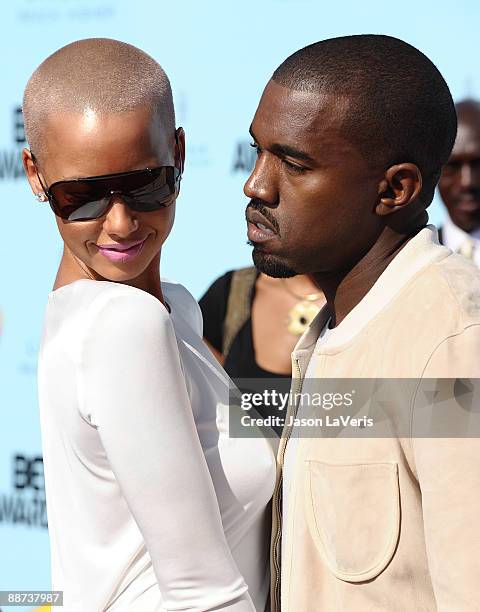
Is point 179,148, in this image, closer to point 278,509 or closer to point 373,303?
point 373,303

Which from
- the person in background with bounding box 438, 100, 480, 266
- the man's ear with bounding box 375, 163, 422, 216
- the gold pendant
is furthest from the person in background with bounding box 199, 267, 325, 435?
the man's ear with bounding box 375, 163, 422, 216

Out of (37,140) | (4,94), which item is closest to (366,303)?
(37,140)

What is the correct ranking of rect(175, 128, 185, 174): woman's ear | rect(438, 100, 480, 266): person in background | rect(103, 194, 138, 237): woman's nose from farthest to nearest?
rect(438, 100, 480, 266): person in background < rect(175, 128, 185, 174): woman's ear < rect(103, 194, 138, 237): woman's nose

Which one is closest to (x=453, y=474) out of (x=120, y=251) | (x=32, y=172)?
(x=120, y=251)

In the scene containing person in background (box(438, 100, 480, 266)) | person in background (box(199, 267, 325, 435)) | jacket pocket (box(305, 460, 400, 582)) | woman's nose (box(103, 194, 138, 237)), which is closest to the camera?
jacket pocket (box(305, 460, 400, 582))

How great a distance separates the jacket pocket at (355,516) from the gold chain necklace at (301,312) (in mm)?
2258

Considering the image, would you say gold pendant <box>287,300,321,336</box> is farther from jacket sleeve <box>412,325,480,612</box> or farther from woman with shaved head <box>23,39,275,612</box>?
jacket sleeve <box>412,325,480,612</box>

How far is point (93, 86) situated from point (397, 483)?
848 mm

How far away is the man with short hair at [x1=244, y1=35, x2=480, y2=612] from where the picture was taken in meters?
1.58

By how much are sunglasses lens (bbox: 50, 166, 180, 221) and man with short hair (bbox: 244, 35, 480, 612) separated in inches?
6.7

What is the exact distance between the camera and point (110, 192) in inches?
73.9

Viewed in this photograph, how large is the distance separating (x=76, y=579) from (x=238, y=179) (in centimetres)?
335

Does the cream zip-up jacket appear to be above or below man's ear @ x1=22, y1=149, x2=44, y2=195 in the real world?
below

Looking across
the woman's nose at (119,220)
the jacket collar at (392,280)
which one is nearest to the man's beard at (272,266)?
the jacket collar at (392,280)
